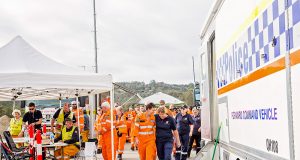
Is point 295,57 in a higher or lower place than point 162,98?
lower

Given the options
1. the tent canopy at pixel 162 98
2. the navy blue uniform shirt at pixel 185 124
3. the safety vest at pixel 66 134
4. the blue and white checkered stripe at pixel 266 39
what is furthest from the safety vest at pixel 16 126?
the tent canopy at pixel 162 98

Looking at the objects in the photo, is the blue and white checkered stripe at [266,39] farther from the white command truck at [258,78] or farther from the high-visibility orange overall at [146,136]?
the high-visibility orange overall at [146,136]

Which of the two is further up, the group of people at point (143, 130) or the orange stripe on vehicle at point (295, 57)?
the orange stripe on vehicle at point (295, 57)

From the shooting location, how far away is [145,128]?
10.1m

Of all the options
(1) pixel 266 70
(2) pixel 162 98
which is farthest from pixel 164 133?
(2) pixel 162 98

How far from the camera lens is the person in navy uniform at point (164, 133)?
10.2 meters

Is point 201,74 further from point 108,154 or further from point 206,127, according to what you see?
point 108,154

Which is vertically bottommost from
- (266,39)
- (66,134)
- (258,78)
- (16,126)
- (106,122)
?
(66,134)

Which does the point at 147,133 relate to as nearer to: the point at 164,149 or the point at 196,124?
the point at 164,149

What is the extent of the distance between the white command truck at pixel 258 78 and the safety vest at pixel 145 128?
4.48 metres

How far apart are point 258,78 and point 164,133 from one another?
7.03 metres

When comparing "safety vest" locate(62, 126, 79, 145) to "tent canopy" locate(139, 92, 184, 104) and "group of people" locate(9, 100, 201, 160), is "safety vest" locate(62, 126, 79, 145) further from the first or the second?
"tent canopy" locate(139, 92, 184, 104)

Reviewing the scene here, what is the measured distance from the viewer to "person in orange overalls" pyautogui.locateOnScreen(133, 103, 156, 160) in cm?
1008

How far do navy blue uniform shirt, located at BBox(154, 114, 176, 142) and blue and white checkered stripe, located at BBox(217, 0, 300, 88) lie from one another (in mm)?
5791
